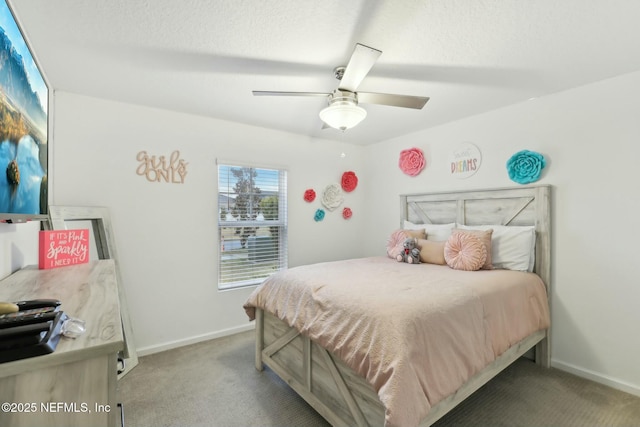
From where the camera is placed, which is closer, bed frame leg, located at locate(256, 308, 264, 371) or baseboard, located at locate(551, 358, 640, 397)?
baseboard, located at locate(551, 358, 640, 397)

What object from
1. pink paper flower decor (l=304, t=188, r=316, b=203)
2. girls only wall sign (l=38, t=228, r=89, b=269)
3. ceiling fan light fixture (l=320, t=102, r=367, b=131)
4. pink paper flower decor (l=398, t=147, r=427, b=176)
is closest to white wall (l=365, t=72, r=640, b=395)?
pink paper flower decor (l=398, t=147, r=427, b=176)

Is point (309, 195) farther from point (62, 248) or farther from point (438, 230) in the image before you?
point (62, 248)

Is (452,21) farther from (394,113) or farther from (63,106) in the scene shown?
(63,106)

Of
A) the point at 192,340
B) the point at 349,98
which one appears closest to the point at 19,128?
the point at 349,98

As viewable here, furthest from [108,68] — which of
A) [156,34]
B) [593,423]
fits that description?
[593,423]

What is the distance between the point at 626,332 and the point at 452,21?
2.57m

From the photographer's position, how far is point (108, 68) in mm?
2068

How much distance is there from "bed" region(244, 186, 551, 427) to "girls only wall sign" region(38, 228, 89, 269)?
47.9 inches

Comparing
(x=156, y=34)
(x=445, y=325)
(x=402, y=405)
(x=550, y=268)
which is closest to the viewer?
(x=402, y=405)

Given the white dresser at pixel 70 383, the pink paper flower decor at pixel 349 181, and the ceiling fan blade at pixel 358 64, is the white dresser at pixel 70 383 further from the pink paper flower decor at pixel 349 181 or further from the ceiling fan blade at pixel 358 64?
the pink paper flower decor at pixel 349 181

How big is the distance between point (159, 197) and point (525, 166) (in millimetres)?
3455

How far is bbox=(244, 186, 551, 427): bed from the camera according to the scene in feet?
4.57

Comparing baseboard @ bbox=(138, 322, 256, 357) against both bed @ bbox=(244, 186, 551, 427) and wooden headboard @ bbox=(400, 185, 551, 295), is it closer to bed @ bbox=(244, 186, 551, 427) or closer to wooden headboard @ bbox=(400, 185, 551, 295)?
bed @ bbox=(244, 186, 551, 427)

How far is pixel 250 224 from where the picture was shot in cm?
342
